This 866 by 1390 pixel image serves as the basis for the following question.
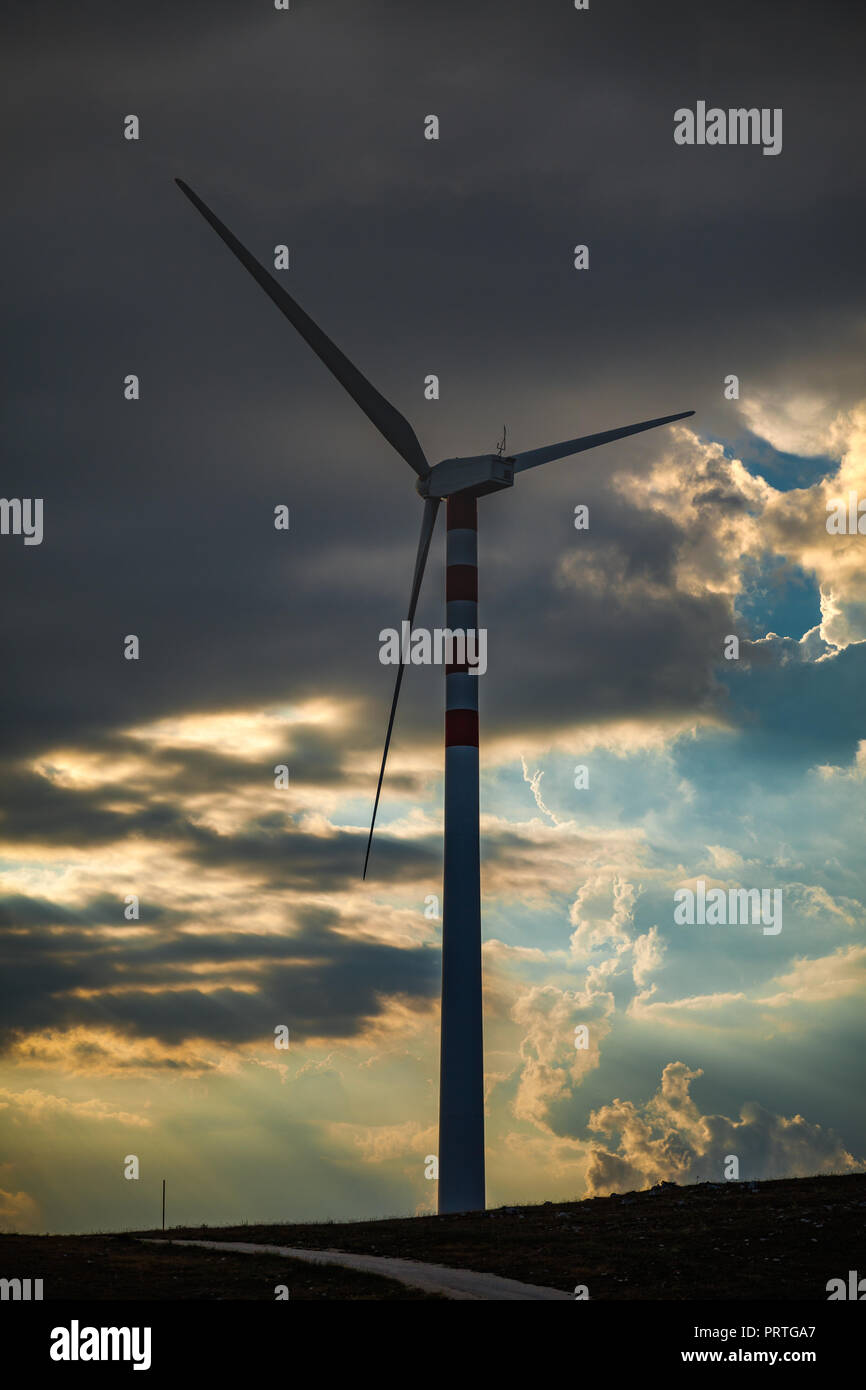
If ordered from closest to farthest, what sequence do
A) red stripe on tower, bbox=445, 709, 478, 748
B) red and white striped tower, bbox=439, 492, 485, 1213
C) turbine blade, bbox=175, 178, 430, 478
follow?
red and white striped tower, bbox=439, 492, 485, 1213
red stripe on tower, bbox=445, 709, 478, 748
turbine blade, bbox=175, 178, 430, 478

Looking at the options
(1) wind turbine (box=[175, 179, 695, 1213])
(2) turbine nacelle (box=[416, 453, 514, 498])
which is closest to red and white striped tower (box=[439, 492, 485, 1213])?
(1) wind turbine (box=[175, 179, 695, 1213])

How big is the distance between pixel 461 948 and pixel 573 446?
32.0 m

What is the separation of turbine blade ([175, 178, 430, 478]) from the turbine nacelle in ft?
3.40

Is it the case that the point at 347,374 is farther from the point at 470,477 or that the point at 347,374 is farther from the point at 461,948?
the point at 461,948

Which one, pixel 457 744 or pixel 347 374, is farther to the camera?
pixel 347 374

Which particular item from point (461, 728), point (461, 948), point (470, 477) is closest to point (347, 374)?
point (470, 477)

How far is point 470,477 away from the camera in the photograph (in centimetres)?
8431

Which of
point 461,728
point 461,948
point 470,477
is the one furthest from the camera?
point 470,477

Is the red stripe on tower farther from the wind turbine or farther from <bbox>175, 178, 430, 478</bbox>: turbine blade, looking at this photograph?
<bbox>175, 178, 430, 478</bbox>: turbine blade

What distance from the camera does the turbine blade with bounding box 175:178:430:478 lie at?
8319 centimetres

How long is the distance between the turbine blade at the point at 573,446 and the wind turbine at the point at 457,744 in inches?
3.3

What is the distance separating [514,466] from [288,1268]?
160 feet

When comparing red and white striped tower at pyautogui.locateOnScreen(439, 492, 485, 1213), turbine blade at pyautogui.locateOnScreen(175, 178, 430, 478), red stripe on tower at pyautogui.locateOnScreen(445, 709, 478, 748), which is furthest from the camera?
turbine blade at pyautogui.locateOnScreen(175, 178, 430, 478)
